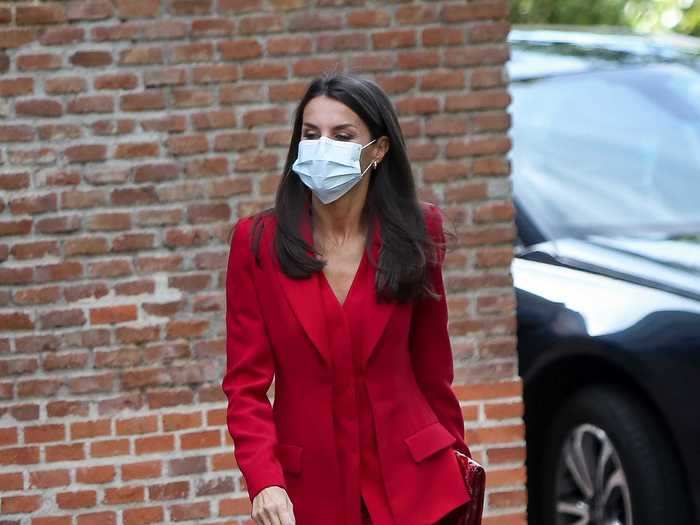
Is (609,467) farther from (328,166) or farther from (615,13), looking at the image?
(615,13)

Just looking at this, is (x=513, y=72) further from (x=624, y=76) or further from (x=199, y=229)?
(x=199, y=229)

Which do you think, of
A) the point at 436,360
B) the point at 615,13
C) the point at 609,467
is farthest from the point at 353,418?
the point at 615,13

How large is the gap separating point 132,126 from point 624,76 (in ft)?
7.58

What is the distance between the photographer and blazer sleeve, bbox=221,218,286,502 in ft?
11.0

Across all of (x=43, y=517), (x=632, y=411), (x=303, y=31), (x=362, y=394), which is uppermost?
(x=303, y=31)

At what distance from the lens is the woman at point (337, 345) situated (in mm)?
3447

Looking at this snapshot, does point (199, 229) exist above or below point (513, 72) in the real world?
below

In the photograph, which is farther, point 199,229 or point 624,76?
point 624,76

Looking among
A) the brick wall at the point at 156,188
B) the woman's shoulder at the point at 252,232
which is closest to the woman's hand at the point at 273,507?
the woman's shoulder at the point at 252,232

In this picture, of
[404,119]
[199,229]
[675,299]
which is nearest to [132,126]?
[199,229]

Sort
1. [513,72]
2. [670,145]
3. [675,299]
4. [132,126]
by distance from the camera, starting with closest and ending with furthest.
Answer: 1. [675,299]
2. [132,126]
3. [670,145]
4. [513,72]

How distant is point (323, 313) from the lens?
3.47 meters

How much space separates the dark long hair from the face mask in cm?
7

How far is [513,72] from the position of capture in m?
6.50
